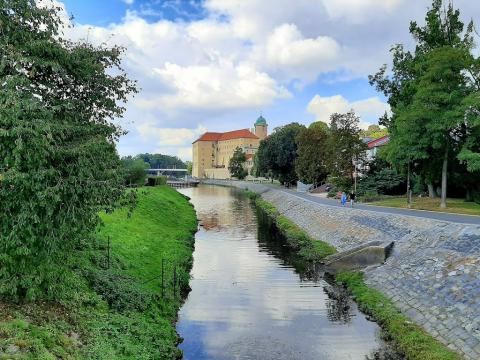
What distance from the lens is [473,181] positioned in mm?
37812

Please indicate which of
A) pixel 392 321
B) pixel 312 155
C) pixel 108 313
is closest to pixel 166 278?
pixel 108 313

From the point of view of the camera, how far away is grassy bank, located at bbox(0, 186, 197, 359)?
9828 mm

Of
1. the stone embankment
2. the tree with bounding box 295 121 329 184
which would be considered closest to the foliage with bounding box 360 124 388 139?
the tree with bounding box 295 121 329 184

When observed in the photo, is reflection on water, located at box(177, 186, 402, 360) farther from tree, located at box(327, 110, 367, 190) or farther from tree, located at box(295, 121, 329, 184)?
tree, located at box(295, 121, 329, 184)

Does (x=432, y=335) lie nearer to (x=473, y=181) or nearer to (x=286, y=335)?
(x=286, y=335)

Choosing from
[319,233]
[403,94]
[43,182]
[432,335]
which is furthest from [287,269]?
[403,94]

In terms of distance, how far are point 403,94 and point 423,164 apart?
6611mm

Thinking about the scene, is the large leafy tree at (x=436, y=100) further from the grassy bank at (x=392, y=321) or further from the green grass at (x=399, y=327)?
the green grass at (x=399, y=327)

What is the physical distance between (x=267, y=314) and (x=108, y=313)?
7.06 m

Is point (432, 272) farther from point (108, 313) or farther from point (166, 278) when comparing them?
point (108, 313)

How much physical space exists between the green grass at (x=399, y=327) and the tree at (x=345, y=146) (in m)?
25.6

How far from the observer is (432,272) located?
18125 mm

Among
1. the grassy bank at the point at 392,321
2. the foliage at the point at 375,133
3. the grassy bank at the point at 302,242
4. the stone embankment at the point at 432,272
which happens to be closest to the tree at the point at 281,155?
the foliage at the point at 375,133

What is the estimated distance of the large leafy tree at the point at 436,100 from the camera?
100 feet
